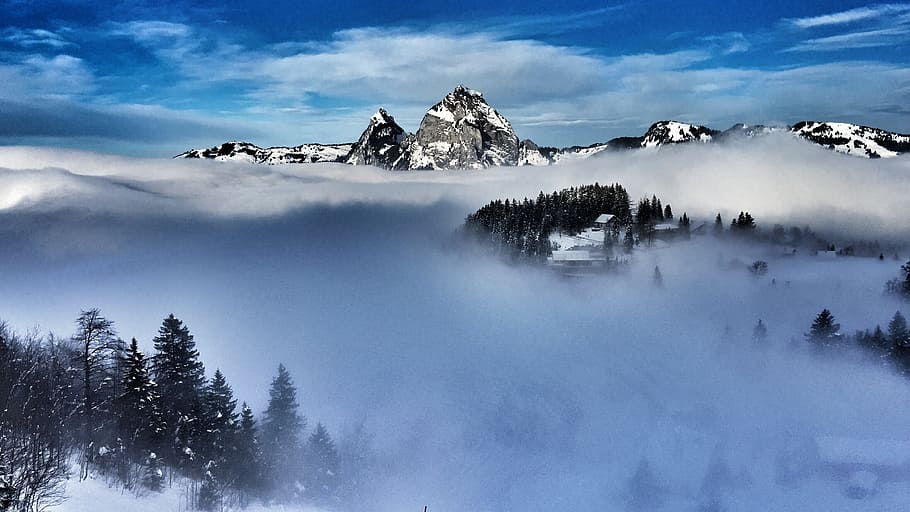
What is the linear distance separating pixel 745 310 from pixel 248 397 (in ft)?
446

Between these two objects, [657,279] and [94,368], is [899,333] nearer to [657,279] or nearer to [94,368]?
[657,279]

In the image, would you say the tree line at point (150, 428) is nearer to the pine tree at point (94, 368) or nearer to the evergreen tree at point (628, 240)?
the pine tree at point (94, 368)

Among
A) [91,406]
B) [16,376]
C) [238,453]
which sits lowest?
[238,453]

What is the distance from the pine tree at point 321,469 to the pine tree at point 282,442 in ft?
4.47

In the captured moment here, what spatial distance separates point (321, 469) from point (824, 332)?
9518cm

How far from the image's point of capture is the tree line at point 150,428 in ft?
142

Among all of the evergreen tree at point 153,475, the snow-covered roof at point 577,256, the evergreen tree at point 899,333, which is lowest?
the evergreen tree at point 899,333

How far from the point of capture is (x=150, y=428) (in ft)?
158

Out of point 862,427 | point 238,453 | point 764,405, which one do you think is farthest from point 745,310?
point 238,453

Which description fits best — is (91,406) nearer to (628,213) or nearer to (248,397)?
(248,397)

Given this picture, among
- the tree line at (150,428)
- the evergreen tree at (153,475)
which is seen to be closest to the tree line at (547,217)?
the tree line at (150,428)

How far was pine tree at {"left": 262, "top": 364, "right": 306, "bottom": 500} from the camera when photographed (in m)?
55.8

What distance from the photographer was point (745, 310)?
166 metres

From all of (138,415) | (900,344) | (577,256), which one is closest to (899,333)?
(900,344)
